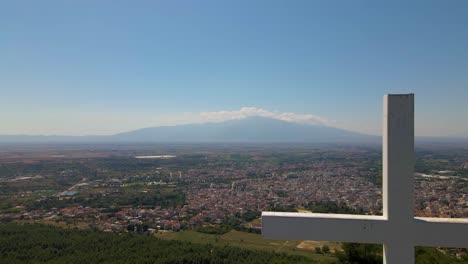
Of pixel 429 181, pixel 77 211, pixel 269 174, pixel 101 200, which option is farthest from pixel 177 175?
pixel 429 181

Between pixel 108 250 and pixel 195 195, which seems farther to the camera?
pixel 195 195

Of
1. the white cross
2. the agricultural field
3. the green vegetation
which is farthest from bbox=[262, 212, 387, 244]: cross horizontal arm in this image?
the agricultural field

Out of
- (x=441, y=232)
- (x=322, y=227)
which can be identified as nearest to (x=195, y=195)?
(x=322, y=227)

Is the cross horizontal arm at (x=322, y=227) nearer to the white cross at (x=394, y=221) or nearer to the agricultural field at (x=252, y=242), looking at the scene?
the white cross at (x=394, y=221)

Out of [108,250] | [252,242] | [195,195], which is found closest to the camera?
[108,250]

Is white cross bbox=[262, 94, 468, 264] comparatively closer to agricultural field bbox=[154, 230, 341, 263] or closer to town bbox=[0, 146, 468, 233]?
agricultural field bbox=[154, 230, 341, 263]

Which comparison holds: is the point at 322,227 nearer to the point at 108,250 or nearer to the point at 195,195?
the point at 108,250

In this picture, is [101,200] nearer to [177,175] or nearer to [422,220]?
[177,175]
